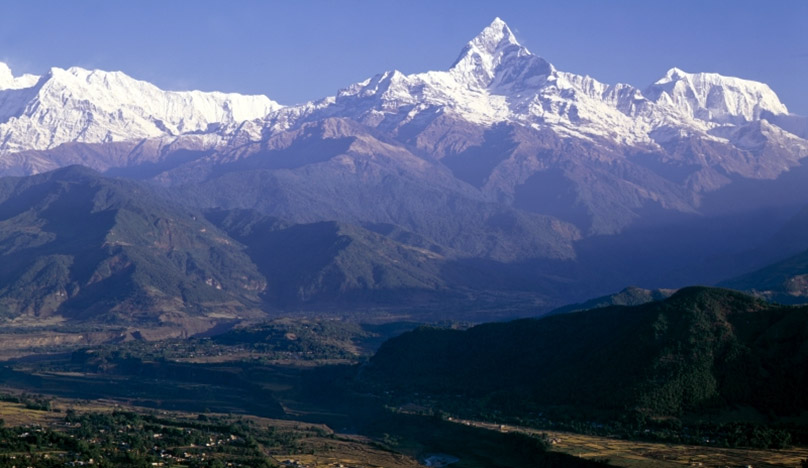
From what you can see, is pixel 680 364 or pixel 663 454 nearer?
pixel 663 454

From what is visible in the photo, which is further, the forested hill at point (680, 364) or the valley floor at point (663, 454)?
the forested hill at point (680, 364)

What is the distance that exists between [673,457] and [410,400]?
214 feet

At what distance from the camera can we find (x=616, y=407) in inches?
6403

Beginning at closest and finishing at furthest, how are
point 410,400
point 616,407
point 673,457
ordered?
point 673,457 < point 616,407 < point 410,400

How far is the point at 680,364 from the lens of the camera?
16700 centimetres

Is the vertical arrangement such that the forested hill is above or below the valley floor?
above

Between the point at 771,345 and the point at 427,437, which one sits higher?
the point at 771,345

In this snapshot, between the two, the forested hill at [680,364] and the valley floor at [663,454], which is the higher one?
the forested hill at [680,364]

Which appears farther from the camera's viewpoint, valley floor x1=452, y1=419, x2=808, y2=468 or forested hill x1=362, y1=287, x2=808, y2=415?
forested hill x1=362, y1=287, x2=808, y2=415

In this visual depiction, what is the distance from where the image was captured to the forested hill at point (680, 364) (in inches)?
6324

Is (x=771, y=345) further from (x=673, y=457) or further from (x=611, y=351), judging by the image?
(x=673, y=457)

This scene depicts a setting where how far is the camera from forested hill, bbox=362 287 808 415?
16062cm

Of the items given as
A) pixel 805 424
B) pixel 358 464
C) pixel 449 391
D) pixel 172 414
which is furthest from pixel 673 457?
pixel 172 414

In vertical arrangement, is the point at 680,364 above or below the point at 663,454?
above
